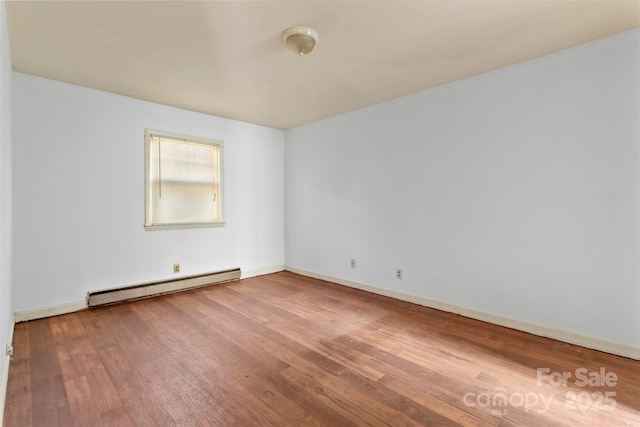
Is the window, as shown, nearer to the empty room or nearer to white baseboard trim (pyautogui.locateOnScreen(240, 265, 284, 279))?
the empty room

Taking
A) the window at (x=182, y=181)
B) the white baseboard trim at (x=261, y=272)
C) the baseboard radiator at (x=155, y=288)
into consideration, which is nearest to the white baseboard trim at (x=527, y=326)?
the white baseboard trim at (x=261, y=272)

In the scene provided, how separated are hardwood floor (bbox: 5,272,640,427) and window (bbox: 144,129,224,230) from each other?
51.9 inches

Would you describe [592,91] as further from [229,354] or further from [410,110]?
[229,354]

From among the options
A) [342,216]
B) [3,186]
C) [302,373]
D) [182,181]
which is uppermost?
[182,181]

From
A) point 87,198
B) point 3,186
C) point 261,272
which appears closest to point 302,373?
point 3,186

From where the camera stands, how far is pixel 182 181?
399 centimetres

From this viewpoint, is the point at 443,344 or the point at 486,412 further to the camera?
the point at 443,344

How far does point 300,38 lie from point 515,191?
2.33m

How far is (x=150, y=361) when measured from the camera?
7.11ft

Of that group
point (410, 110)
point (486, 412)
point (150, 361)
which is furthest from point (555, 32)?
point (150, 361)

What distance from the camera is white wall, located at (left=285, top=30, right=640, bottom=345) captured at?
2.24m

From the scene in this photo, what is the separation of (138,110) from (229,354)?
3.12 metres

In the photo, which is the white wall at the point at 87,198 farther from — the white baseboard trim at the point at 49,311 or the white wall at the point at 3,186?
the white wall at the point at 3,186

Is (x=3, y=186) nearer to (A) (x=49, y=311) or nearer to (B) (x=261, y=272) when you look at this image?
(A) (x=49, y=311)
